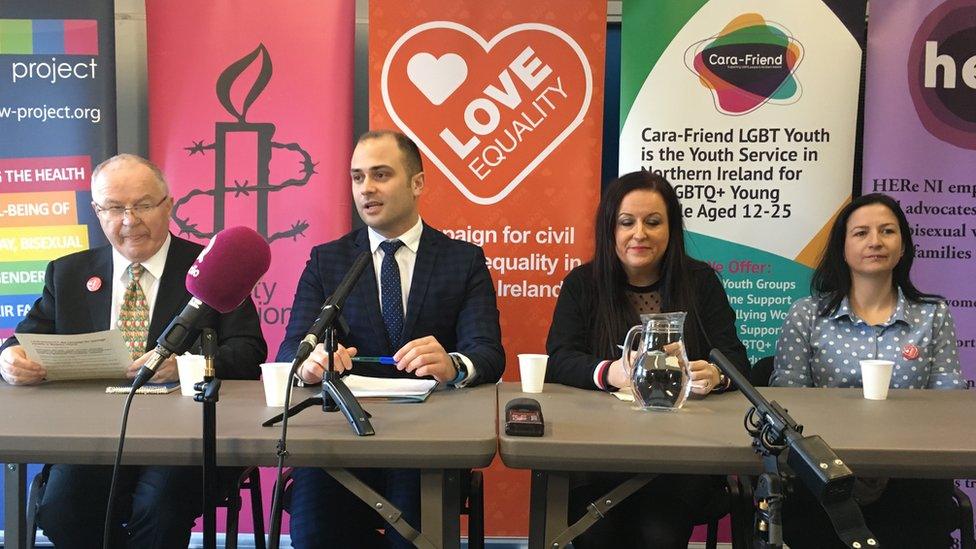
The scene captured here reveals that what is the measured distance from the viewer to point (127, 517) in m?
2.18

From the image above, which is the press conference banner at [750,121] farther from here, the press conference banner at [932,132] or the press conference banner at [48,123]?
the press conference banner at [48,123]

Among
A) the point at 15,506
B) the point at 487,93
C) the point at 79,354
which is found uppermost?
the point at 487,93

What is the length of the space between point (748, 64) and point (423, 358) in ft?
7.23

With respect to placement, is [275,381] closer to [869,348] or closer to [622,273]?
[622,273]

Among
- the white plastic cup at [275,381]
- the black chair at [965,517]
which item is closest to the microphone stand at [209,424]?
the white plastic cup at [275,381]

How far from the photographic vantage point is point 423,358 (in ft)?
6.43

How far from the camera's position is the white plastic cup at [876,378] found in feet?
6.64

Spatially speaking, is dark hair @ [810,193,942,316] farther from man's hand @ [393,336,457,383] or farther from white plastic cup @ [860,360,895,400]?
man's hand @ [393,336,457,383]

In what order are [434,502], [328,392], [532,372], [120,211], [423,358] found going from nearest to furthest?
[434,502] < [328,392] < [423,358] < [532,372] < [120,211]

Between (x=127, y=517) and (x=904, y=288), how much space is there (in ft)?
8.29

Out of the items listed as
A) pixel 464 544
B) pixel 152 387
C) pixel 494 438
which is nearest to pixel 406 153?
pixel 152 387

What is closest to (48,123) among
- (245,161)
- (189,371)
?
(245,161)

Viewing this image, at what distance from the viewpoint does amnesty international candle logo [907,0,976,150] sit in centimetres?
335

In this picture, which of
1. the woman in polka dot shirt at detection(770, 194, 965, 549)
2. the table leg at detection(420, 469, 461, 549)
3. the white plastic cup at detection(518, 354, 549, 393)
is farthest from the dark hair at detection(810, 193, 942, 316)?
the table leg at detection(420, 469, 461, 549)
